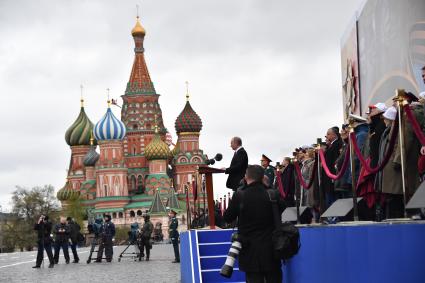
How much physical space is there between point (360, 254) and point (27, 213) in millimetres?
95480

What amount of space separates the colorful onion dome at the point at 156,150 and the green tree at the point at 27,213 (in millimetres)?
11870

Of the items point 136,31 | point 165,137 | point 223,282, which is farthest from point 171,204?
point 223,282

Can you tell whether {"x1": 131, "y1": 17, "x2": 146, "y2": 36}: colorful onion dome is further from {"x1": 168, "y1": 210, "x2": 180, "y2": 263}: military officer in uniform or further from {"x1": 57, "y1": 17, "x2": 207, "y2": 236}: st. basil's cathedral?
{"x1": 168, "y1": 210, "x2": 180, "y2": 263}: military officer in uniform

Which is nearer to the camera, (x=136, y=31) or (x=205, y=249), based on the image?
(x=205, y=249)

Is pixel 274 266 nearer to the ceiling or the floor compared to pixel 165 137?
nearer to the floor

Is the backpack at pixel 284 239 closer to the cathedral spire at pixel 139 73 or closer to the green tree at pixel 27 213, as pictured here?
the green tree at pixel 27 213

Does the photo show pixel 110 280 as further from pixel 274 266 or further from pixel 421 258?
pixel 421 258

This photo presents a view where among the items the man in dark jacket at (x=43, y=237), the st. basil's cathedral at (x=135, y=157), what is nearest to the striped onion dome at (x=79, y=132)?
the st. basil's cathedral at (x=135, y=157)

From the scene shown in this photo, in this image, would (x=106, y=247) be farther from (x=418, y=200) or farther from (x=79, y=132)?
(x=79, y=132)

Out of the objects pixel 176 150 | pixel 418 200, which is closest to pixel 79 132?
pixel 176 150

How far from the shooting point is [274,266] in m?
8.35

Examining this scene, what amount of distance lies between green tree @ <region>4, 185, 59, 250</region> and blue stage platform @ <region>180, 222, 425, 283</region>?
88192 millimetres

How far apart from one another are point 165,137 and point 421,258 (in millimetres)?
Result: 105963

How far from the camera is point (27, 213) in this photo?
99812 mm
